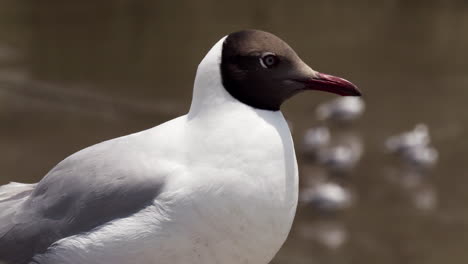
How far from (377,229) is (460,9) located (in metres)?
4.31

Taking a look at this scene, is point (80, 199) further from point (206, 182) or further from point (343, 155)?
point (343, 155)

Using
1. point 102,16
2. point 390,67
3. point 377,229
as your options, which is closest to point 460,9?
point 390,67

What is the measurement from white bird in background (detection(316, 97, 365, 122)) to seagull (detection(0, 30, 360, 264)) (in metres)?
3.98

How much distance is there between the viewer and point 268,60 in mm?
1731

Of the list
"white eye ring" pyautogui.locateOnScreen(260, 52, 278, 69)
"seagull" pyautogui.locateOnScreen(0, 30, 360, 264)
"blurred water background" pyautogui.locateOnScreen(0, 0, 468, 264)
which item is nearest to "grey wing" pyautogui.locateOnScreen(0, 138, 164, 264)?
"seagull" pyautogui.locateOnScreen(0, 30, 360, 264)

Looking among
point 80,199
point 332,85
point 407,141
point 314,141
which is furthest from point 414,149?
point 80,199

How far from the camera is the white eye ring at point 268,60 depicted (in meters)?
1.72

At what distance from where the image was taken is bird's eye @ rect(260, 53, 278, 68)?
172cm

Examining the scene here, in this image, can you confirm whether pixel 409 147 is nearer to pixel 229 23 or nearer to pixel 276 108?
pixel 229 23

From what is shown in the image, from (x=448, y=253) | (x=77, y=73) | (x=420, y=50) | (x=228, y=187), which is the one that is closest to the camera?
(x=228, y=187)

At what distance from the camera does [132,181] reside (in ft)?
5.71

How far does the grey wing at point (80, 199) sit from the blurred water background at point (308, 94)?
226cm

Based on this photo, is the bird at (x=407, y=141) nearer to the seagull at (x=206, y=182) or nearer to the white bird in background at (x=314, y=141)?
the white bird in background at (x=314, y=141)

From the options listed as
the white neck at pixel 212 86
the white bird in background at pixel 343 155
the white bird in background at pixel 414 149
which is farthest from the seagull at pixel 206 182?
the white bird in background at pixel 414 149
